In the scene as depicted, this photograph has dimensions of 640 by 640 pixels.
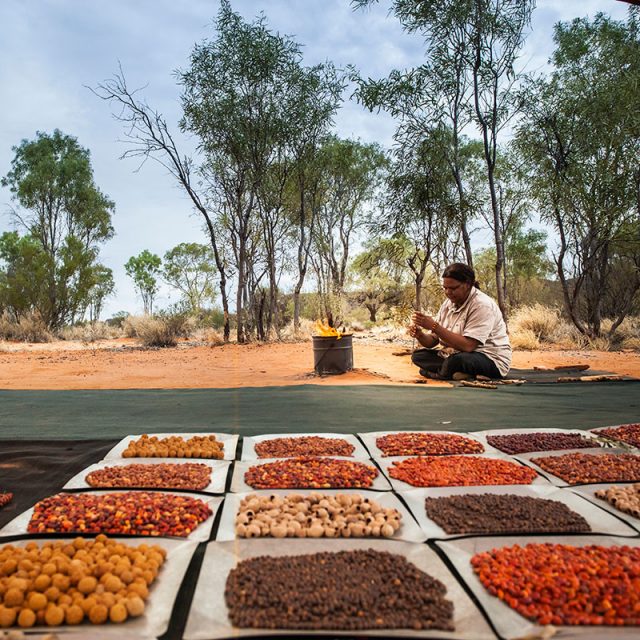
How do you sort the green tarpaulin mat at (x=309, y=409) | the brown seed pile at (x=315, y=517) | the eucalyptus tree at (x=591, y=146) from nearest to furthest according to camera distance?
the brown seed pile at (x=315, y=517) → the green tarpaulin mat at (x=309, y=409) → the eucalyptus tree at (x=591, y=146)

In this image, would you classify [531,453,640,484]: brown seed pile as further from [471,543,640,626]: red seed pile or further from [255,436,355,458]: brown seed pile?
[255,436,355,458]: brown seed pile

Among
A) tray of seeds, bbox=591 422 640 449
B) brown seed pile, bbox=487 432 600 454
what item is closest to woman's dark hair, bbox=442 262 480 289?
tray of seeds, bbox=591 422 640 449

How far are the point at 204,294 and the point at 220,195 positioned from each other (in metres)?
11.7

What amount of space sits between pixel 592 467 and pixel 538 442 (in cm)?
47

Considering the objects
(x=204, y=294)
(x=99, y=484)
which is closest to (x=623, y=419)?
(x=99, y=484)

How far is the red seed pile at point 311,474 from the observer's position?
218 cm

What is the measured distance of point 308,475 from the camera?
2.26m

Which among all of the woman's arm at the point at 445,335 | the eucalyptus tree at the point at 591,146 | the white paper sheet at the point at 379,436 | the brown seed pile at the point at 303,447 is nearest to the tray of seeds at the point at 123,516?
the brown seed pile at the point at 303,447

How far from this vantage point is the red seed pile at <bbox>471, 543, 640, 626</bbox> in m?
1.30

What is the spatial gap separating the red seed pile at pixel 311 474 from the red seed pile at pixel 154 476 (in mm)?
210

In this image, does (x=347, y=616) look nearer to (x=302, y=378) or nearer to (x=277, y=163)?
(x=302, y=378)

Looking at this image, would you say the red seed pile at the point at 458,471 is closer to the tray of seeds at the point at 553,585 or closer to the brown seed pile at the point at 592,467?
the brown seed pile at the point at 592,467

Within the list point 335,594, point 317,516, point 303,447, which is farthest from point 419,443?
point 335,594

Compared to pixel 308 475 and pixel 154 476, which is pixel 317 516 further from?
pixel 154 476
